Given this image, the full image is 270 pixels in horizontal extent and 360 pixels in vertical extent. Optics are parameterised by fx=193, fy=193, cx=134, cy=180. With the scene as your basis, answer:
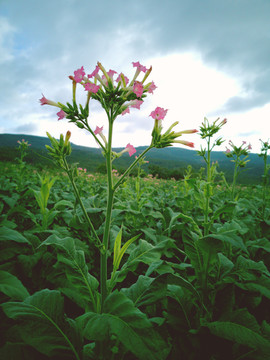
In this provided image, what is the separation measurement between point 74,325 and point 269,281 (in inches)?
66.1

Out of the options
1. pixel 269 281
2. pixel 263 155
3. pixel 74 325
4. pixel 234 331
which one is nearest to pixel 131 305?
pixel 74 325

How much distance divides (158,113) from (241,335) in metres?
1.58

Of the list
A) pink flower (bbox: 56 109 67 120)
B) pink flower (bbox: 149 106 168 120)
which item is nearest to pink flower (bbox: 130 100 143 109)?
pink flower (bbox: 149 106 168 120)

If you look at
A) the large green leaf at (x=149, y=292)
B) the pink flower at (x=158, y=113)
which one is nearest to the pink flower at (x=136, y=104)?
the pink flower at (x=158, y=113)

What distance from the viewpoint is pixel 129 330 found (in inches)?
37.0

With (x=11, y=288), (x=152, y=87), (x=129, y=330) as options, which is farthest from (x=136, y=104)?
(x=11, y=288)

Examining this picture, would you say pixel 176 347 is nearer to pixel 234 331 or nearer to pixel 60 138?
pixel 234 331

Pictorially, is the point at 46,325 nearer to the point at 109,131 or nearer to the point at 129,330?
the point at 129,330

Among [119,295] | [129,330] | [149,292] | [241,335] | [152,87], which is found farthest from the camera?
[152,87]

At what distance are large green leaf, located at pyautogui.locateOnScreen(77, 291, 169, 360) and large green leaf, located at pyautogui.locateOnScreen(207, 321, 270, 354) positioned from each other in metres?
0.57

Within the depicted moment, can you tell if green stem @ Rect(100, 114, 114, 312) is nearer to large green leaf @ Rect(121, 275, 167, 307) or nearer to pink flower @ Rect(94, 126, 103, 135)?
pink flower @ Rect(94, 126, 103, 135)

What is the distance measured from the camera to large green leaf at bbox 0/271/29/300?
1.27 m

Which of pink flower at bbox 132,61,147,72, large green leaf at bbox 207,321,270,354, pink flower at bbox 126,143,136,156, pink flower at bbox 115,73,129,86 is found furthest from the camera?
pink flower at bbox 126,143,136,156

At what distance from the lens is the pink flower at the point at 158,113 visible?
1.43 meters
